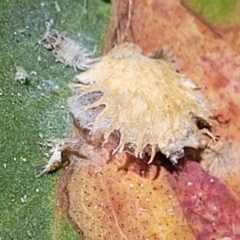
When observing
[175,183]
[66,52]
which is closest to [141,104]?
[175,183]

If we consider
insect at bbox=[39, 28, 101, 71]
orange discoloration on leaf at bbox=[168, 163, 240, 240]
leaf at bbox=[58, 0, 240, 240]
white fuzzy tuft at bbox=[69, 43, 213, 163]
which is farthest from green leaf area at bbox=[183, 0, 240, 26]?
orange discoloration on leaf at bbox=[168, 163, 240, 240]

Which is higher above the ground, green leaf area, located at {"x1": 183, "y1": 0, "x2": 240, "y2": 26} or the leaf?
green leaf area, located at {"x1": 183, "y1": 0, "x2": 240, "y2": 26}

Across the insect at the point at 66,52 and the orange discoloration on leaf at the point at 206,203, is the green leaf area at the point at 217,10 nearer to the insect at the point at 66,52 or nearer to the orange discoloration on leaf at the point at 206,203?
the insect at the point at 66,52

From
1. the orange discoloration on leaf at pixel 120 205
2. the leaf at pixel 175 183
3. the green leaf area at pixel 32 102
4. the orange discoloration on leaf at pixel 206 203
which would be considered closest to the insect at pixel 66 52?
the green leaf area at pixel 32 102

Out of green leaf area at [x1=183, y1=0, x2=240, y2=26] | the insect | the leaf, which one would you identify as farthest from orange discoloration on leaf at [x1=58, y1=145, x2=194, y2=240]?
green leaf area at [x1=183, y1=0, x2=240, y2=26]

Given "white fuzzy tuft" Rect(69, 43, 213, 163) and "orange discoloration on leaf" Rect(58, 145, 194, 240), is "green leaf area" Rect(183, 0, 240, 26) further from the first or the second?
"orange discoloration on leaf" Rect(58, 145, 194, 240)

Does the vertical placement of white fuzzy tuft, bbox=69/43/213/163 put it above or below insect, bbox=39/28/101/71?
above

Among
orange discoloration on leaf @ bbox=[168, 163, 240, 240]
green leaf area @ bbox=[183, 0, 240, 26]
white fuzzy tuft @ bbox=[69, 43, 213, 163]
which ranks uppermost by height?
green leaf area @ bbox=[183, 0, 240, 26]

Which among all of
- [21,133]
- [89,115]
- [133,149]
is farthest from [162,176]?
[21,133]

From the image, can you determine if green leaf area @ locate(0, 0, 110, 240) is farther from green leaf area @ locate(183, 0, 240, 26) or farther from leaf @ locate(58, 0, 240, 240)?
green leaf area @ locate(183, 0, 240, 26)

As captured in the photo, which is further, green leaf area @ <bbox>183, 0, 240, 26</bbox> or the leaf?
green leaf area @ <bbox>183, 0, 240, 26</bbox>
